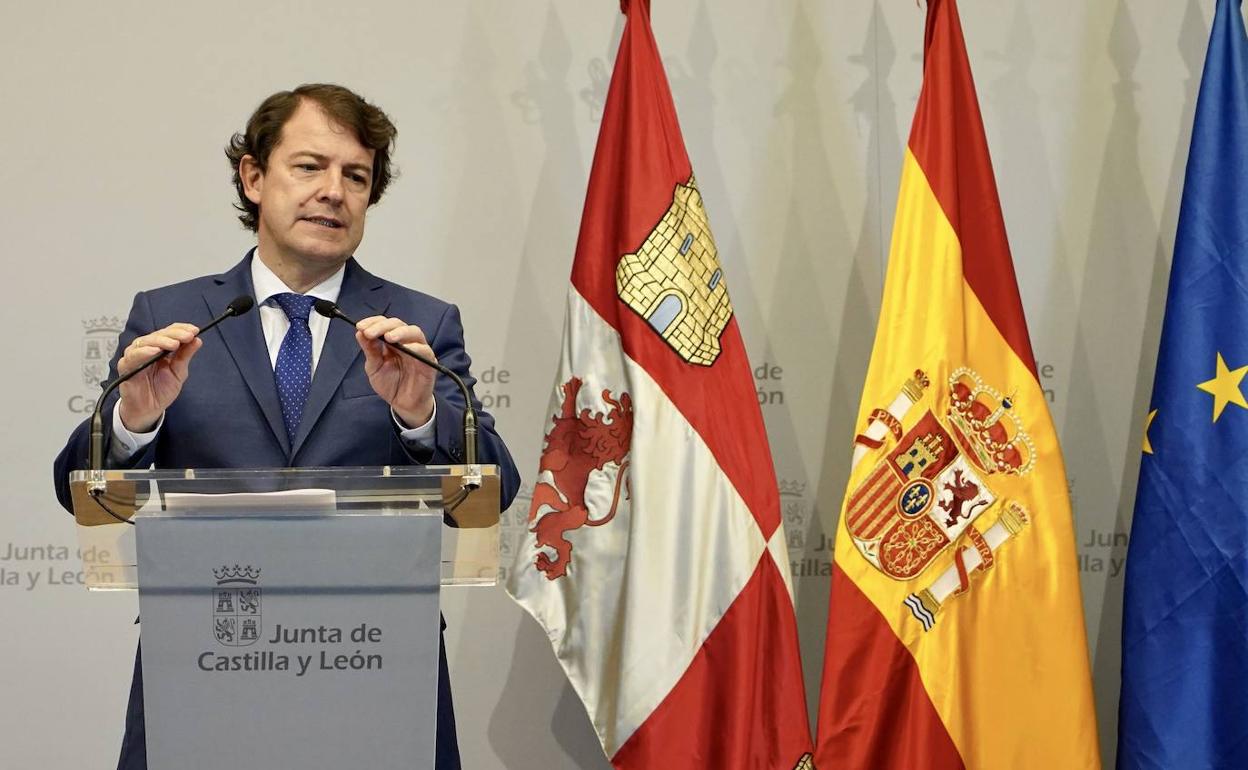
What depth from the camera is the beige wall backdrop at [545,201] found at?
11.1 feet

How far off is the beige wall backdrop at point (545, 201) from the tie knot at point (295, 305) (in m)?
1.02

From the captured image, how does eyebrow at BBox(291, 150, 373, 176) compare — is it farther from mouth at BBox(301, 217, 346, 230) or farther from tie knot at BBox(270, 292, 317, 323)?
tie knot at BBox(270, 292, 317, 323)

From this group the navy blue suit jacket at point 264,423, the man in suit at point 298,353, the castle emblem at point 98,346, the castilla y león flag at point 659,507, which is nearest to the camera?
the man in suit at point 298,353

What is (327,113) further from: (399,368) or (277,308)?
(399,368)

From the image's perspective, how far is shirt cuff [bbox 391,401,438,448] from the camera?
6.75 ft

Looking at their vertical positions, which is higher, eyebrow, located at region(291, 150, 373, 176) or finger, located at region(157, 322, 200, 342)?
eyebrow, located at region(291, 150, 373, 176)

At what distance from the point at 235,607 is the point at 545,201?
80.3 inches

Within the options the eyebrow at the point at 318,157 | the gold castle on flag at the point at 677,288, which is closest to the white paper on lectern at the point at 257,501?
the eyebrow at the point at 318,157

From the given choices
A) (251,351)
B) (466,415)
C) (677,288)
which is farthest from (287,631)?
(677,288)

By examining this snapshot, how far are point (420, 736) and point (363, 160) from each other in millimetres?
1310

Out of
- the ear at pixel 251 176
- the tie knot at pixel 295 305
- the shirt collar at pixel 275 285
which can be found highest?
the ear at pixel 251 176

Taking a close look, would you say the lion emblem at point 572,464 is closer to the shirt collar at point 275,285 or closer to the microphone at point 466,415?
the shirt collar at point 275,285

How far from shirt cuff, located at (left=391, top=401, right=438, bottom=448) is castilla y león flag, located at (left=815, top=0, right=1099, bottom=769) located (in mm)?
1256

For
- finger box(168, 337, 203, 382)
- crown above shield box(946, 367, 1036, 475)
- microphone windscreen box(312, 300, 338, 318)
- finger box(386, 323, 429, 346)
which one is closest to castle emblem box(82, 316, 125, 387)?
finger box(168, 337, 203, 382)
